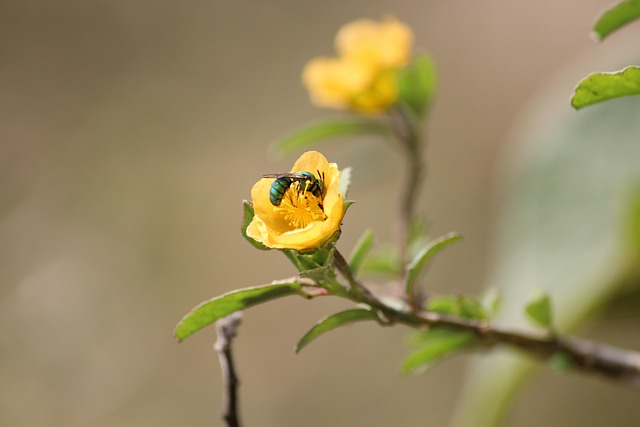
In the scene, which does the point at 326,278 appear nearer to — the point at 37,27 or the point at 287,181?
the point at 287,181

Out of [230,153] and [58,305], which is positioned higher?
[230,153]

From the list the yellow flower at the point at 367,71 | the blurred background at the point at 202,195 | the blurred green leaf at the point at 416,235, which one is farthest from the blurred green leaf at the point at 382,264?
the blurred background at the point at 202,195

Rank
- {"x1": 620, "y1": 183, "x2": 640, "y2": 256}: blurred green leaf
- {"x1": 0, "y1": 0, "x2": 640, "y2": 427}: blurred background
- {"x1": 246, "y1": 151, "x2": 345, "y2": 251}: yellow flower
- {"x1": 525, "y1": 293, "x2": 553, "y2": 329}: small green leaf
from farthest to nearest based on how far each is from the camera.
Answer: {"x1": 0, "y1": 0, "x2": 640, "y2": 427}: blurred background → {"x1": 620, "y1": 183, "x2": 640, "y2": 256}: blurred green leaf → {"x1": 525, "y1": 293, "x2": 553, "y2": 329}: small green leaf → {"x1": 246, "y1": 151, "x2": 345, "y2": 251}: yellow flower

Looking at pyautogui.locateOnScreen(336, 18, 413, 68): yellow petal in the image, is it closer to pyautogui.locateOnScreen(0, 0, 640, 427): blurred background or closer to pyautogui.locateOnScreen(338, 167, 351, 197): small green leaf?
pyautogui.locateOnScreen(338, 167, 351, 197): small green leaf

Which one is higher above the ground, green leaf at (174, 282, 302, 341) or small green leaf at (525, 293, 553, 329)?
green leaf at (174, 282, 302, 341)

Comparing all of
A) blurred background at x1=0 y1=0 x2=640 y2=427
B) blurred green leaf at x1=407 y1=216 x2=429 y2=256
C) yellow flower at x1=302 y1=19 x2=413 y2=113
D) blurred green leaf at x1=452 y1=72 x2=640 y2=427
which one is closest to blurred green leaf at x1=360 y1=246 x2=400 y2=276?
blurred green leaf at x1=407 y1=216 x2=429 y2=256

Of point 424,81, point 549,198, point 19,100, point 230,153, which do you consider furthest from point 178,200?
point 424,81
